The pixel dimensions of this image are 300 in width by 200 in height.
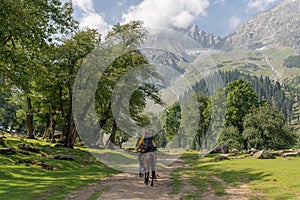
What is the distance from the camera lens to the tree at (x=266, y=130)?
183 ft

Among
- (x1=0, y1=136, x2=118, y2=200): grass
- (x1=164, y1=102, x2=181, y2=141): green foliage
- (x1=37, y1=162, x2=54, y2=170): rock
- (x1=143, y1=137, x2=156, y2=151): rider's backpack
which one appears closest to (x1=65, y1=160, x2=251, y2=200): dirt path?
(x1=0, y1=136, x2=118, y2=200): grass

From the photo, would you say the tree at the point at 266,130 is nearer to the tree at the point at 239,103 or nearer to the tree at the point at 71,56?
the tree at the point at 239,103

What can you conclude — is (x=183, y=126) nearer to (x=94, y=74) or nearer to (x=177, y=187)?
(x=94, y=74)

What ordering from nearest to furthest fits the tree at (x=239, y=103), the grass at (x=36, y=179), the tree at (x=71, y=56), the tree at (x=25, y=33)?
1. the grass at (x=36, y=179)
2. the tree at (x=25, y=33)
3. the tree at (x=71, y=56)
4. the tree at (x=239, y=103)

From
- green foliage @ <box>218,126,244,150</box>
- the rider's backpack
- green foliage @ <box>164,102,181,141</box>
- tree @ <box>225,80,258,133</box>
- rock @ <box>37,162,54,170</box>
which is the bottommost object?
rock @ <box>37,162,54,170</box>

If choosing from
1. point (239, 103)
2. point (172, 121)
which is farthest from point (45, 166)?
point (239, 103)

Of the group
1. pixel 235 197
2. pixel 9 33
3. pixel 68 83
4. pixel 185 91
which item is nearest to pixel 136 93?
pixel 68 83

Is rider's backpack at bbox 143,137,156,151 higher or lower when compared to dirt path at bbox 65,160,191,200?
higher

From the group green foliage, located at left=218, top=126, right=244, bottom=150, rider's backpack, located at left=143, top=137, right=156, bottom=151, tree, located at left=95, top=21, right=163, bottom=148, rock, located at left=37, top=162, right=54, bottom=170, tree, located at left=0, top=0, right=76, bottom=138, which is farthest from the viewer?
green foliage, located at left=218, top=126, right=244, bottom=150

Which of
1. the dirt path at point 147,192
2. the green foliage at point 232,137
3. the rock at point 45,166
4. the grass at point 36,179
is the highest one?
the green foliage at point 232,137

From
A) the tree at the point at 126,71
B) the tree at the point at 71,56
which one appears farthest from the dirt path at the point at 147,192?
the tree at the point at 71,56

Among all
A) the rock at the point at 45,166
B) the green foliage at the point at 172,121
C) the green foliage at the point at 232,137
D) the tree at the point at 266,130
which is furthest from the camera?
the green foliage at the point at 232,137

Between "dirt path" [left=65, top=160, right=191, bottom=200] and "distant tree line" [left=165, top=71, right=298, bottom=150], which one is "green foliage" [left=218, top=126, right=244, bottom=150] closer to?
"distant tree line" [left=165, top=71, right=298, bottom=150]

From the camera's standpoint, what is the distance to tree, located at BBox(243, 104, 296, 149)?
55.8m
